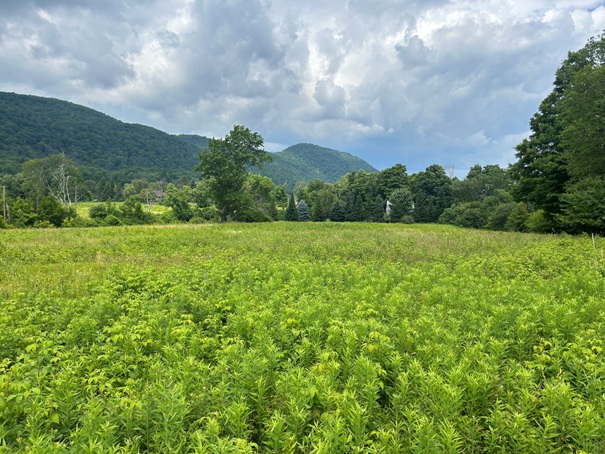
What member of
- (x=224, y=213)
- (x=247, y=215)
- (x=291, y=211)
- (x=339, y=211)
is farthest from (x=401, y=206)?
(x=224, y=213)

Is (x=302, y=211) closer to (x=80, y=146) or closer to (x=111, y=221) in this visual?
(x=111, y=221)

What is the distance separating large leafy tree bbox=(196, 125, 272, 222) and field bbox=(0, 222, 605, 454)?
118ft

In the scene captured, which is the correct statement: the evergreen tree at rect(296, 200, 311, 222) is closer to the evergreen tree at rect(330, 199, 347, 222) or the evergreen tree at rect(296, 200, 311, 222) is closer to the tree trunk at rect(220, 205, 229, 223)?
the evergreen tree at rect(330, 199, 347, 222)

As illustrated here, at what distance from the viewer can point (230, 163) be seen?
143ft

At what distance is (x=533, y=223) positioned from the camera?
30.2 metres

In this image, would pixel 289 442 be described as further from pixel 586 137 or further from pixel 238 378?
pixel 586 137

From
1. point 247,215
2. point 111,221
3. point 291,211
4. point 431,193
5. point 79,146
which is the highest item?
point 79,146

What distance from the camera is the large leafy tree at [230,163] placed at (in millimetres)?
43344

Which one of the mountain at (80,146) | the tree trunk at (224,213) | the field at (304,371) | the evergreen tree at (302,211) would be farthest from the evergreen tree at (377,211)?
the field at (304,371)

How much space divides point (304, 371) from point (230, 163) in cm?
4222

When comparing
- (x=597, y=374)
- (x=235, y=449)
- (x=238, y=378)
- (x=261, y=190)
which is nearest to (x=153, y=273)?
(x=238, y=378)

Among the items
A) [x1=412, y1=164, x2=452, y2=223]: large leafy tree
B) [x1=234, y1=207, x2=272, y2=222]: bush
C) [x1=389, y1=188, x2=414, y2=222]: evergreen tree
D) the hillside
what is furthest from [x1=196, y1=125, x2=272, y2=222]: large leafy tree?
the hillside

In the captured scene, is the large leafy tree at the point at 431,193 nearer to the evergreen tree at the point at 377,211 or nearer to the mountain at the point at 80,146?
the evergreen tree at the point at 377,211

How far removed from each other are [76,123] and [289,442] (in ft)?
793
